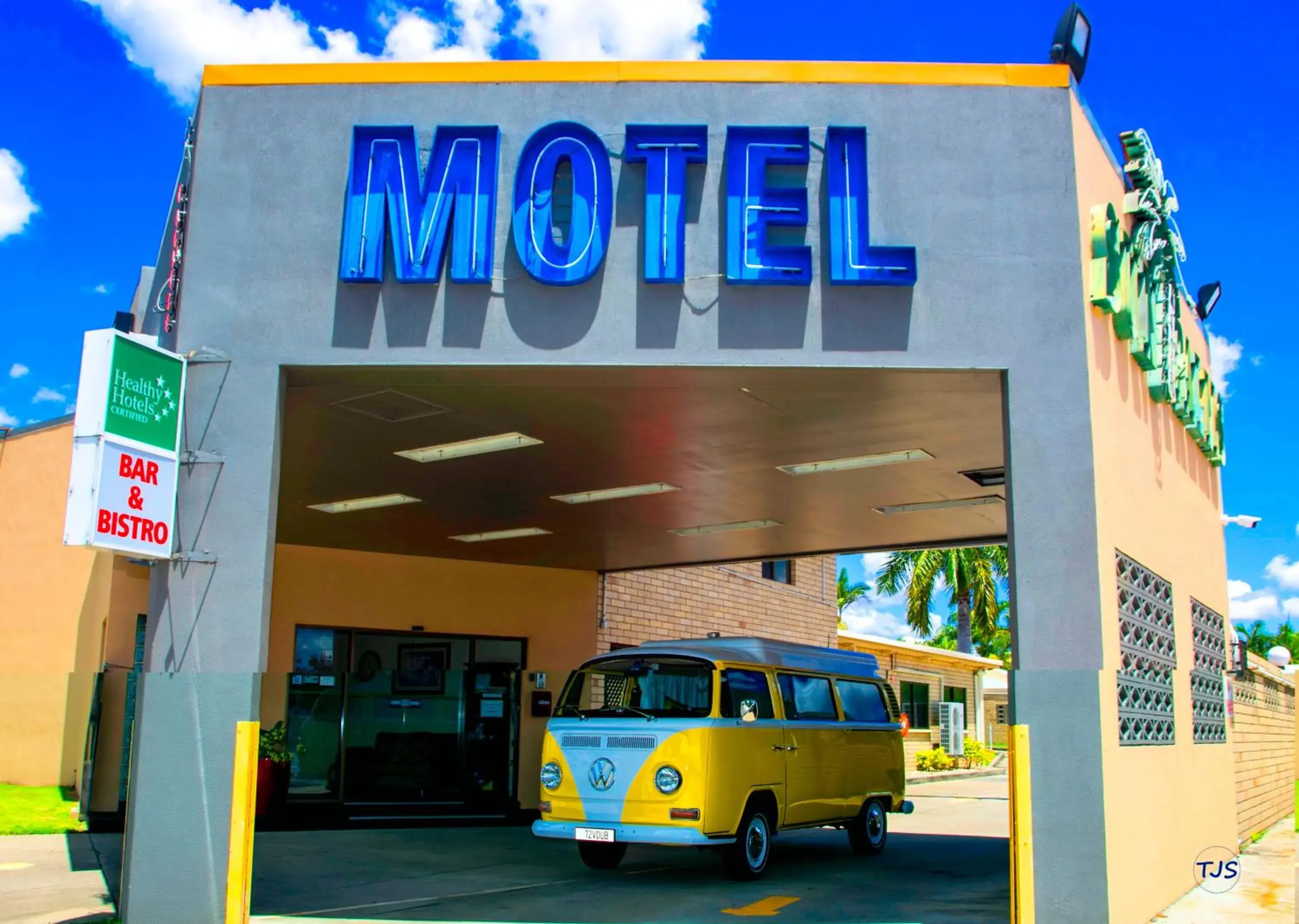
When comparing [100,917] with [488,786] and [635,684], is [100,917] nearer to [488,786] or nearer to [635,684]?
[635,684]

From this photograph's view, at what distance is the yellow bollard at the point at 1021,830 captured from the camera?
7645 millimetres

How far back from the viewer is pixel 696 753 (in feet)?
36.9

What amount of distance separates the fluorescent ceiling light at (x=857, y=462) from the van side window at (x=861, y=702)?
3.26 meters

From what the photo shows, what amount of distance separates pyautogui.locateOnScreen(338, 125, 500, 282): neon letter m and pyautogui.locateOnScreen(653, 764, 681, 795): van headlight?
523 centimetres

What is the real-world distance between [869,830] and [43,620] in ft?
40.7

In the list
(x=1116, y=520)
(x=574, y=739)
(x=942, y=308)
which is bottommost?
(x=574, y=739)

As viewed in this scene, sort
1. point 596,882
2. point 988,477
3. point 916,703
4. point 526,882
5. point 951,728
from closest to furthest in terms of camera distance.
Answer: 1. point 526,882
2. point 596,882
3. point 988,477
4. point 916,703
5. point 951,728

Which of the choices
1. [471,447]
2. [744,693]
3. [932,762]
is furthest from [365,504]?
[932,762]

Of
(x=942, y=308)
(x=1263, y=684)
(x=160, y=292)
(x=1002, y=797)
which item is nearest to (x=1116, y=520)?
(x=942, y=308)

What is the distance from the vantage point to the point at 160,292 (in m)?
9.70

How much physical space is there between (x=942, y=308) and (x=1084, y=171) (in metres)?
1.61

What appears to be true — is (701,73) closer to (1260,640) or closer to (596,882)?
(596,882)

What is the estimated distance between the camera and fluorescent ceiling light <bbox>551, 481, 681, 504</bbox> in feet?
43.4

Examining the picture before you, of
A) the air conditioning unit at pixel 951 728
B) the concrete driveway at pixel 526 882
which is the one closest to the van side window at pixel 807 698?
the concrete driveway at pixel 526 882
